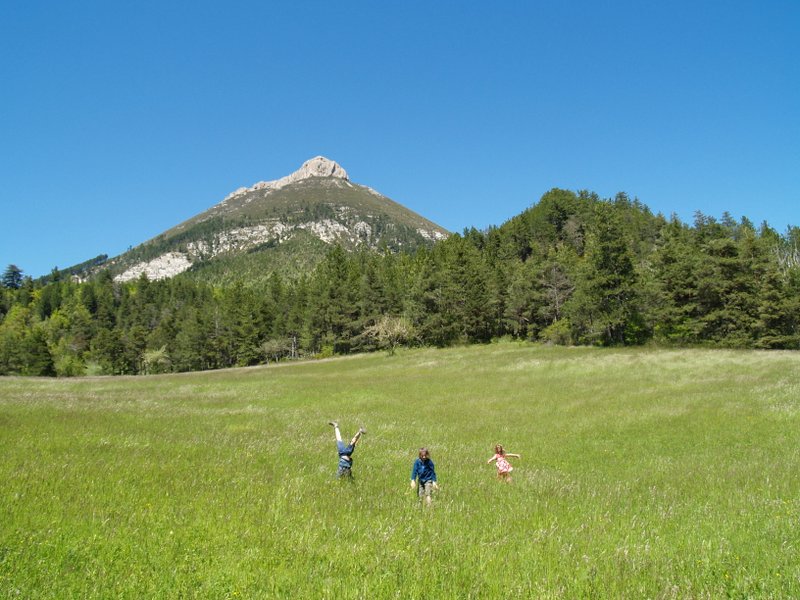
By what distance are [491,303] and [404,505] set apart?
73.1 metres

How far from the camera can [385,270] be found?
374 ft

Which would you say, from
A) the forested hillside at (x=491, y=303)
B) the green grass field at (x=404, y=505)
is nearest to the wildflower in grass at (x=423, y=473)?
the green grass field at (x=404, y=505)

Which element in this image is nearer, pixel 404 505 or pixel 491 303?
pixel 404 505

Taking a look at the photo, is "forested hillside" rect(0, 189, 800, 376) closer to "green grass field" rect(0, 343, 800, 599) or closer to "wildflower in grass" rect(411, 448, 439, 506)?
"green grass field" rect(0, 343, 800, 599)

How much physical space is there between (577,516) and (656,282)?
61131 millimetres

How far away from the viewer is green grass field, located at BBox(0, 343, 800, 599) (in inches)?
212

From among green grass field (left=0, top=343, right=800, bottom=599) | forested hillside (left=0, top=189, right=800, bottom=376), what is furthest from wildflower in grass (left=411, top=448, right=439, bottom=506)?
forested hillside (left=0, top=189, right=800, bottom=376)

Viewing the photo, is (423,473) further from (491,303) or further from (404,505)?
(491,303)

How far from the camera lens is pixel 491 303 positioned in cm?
8044

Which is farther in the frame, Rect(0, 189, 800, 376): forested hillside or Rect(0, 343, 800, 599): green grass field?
Rect(0, 189, 800, 376): forested hillside

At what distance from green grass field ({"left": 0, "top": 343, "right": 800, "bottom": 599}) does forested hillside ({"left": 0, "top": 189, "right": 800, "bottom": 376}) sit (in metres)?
37.5

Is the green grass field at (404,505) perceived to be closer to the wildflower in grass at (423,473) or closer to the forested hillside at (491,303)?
the wildflower in grass at (423,473)

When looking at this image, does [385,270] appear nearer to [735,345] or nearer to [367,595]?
[735,345]

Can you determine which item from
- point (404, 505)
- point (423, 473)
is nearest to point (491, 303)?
point (423, 473)
